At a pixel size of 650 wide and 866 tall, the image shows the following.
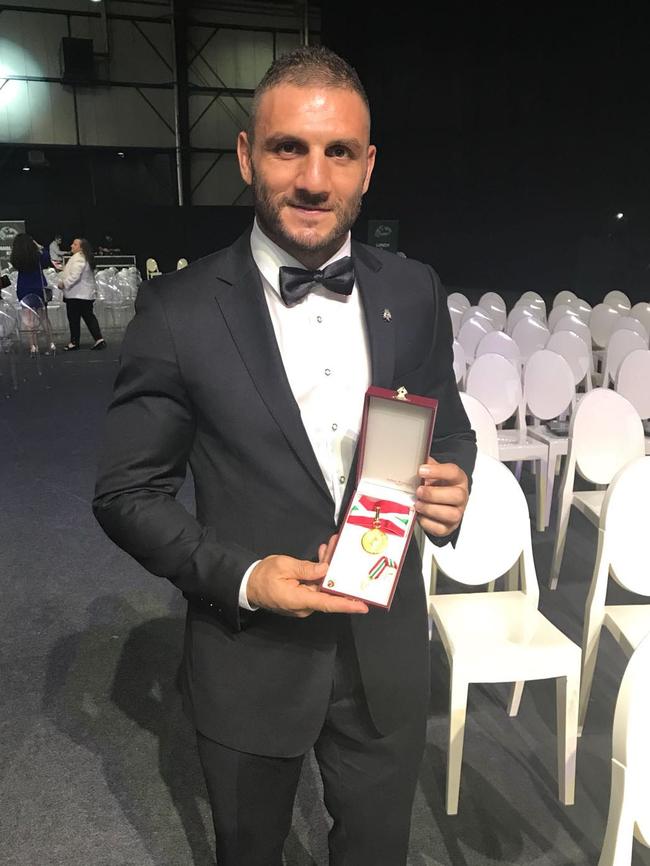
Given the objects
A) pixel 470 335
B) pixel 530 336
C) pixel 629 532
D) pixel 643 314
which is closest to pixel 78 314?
pixel 470 335

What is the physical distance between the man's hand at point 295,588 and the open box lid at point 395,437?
0.12 meters

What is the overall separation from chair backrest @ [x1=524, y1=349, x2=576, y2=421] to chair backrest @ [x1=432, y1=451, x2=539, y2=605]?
1.75 m

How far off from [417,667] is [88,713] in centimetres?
165

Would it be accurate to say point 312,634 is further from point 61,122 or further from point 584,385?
point 61,122

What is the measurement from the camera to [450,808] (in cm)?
190

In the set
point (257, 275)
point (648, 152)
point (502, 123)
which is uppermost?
point (502, 123)

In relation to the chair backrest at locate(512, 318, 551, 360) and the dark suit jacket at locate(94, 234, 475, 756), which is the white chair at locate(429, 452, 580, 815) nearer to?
the dark suit jacket at locate(94, 234, 475, 756)

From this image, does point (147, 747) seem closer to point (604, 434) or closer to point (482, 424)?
point (482, 424)

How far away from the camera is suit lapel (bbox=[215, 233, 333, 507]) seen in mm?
963

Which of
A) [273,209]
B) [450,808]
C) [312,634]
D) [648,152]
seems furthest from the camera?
[648,152]

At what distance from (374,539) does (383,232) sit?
447 inches

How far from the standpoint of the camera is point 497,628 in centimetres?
202

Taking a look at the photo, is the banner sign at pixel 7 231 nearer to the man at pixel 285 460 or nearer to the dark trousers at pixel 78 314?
the dark trousers at pixel 78 314

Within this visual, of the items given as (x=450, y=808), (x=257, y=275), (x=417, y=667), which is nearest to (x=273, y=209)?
(x=257, y=275)
